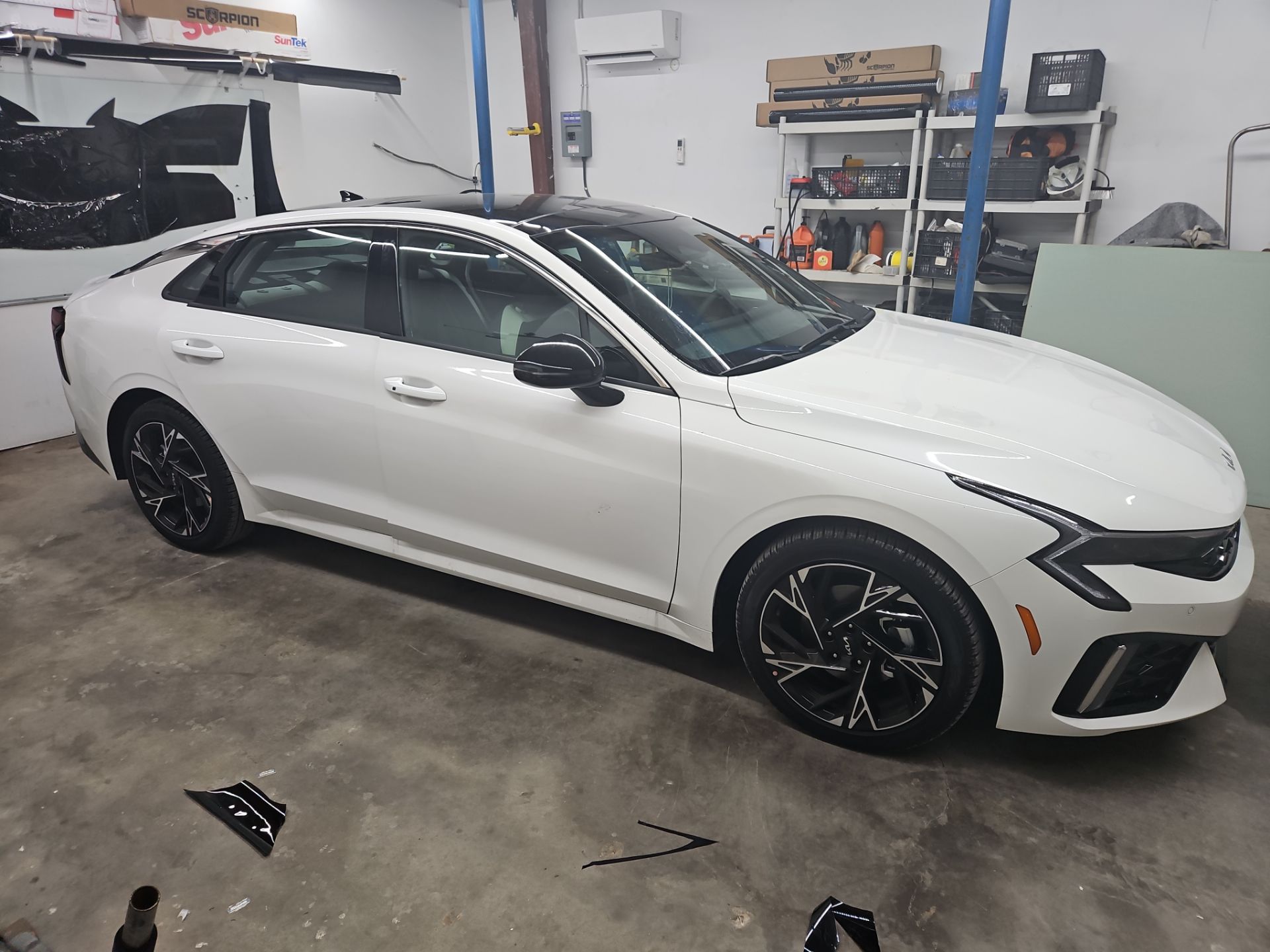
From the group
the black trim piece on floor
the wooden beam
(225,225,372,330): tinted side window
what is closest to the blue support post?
the wooden beam

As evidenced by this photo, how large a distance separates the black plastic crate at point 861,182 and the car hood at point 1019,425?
319 cm

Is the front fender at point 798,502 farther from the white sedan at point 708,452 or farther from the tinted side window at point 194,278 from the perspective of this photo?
the tinted side window at point 194,278

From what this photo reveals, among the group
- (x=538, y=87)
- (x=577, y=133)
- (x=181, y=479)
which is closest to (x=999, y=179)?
(x=577, y=133)

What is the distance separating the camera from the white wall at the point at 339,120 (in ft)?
15.4

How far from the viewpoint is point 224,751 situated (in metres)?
2.20

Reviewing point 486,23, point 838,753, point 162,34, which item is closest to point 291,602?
point 838,753

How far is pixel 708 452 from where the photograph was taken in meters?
2.04

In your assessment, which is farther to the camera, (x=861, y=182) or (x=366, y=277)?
(x=861, y=182)

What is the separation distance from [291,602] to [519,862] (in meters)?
1.54

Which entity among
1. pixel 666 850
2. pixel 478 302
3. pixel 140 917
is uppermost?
pixel 478 302

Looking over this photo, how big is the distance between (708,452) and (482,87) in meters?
3.84

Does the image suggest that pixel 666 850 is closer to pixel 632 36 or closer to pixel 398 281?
pixel 398 281

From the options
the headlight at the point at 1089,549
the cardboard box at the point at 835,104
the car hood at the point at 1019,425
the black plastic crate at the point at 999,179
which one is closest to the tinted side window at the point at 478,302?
the car hood at the point at 1019,425

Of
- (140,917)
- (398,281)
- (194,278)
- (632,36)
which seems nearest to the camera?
(140,917)
